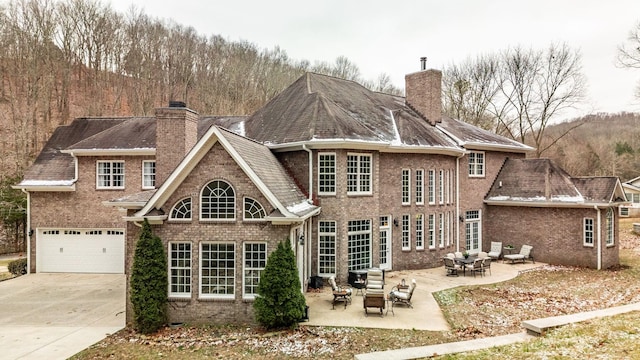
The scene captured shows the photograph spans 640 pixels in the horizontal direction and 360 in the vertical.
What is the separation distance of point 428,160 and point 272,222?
1049 cm

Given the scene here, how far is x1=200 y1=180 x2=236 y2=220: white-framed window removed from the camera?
11.6 m

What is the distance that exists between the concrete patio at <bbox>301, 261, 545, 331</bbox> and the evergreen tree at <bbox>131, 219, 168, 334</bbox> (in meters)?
4.35

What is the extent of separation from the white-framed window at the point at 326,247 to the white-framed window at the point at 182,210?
5.73 m

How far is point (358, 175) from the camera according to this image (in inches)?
629

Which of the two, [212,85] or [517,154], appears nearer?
[517,154]

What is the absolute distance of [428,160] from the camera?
18875mm

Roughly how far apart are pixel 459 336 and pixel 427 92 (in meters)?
15.8

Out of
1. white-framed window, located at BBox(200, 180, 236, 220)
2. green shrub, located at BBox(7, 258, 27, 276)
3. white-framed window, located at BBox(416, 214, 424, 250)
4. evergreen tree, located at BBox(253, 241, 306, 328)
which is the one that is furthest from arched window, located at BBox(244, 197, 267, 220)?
green shrub, located at BBox(7, 258, 27, 276)

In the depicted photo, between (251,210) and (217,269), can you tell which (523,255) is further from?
(217,269)

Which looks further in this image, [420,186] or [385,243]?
[420,186]

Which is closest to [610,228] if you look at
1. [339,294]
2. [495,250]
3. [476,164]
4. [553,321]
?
[495,250]

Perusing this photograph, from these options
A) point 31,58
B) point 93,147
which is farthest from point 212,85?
point 93,147

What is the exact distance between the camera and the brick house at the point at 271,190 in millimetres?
11508

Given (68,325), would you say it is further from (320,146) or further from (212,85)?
(212,85)
